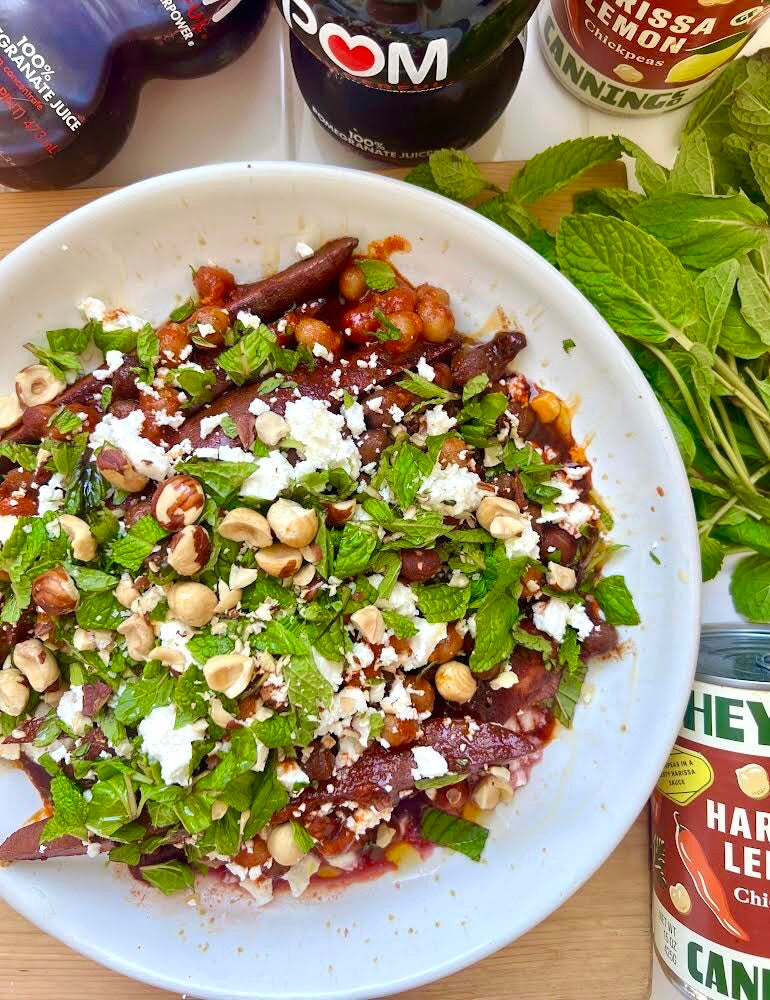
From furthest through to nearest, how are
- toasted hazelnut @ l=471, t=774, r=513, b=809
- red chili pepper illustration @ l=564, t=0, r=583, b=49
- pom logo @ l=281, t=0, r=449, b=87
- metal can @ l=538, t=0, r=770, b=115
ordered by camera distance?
toasted hazelnut @ l=471, t=774, r=513, b=809
red chili pepper illustration @ l=564, t=0, r=583, b=49
metal can @ l=538, t=0, r=770, b=115
pom logo @ l=281, t=0, r=449, b=87

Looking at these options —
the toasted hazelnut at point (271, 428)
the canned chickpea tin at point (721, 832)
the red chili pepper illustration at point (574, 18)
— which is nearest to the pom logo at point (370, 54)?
the red chili pepper illustration at point (574, 18)

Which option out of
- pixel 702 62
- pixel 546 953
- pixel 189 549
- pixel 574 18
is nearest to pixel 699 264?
pixel 702 62

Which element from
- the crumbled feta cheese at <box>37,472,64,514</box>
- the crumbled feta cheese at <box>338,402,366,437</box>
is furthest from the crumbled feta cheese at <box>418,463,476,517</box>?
the crumbled feta cheese at <box>37,472,64,514</box>

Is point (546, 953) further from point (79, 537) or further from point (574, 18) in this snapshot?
point (574, 18)

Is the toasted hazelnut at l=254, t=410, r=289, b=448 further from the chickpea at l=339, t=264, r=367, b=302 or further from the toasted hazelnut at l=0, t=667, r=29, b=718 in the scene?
the toasted hazelnut at l=0, t=667, r=29, b=718

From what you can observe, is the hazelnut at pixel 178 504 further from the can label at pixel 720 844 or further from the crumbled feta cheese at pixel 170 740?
the can label at pixel 720 844

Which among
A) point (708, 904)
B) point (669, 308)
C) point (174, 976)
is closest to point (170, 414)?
point (669, 308)
